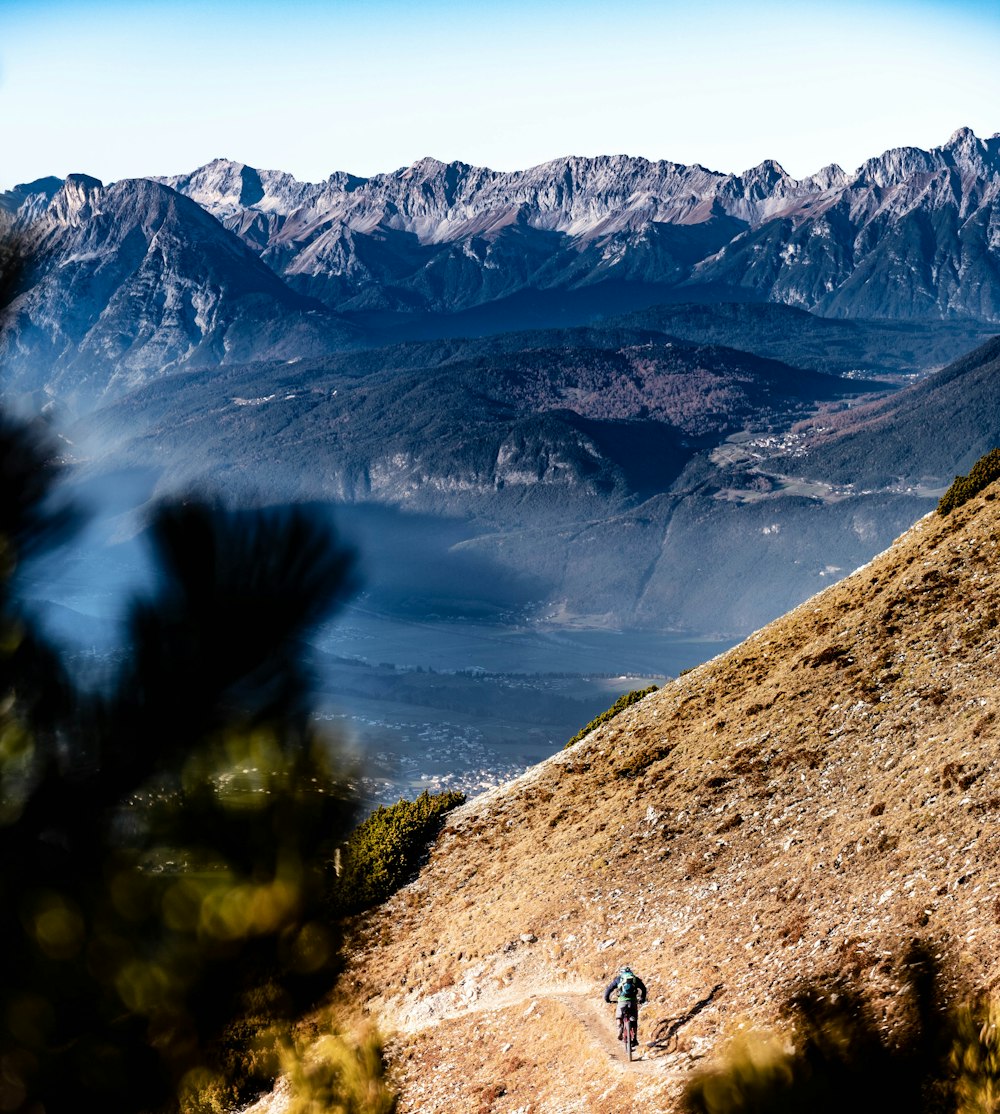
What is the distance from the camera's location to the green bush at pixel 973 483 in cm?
4328

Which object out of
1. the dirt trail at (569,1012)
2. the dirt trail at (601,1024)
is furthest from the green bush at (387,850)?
the dirt trail at (601,1024)

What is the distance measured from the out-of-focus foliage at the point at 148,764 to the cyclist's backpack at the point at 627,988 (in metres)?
10.5

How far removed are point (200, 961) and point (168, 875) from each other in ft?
6.71

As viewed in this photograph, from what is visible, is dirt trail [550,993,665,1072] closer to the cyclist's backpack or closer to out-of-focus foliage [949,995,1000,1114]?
the cyclist's backpack

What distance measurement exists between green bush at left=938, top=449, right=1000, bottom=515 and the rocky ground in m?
1.76

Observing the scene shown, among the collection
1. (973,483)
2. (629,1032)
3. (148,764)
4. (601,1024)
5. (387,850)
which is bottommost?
(387,850)

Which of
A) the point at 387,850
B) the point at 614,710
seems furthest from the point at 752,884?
the point at 614,710

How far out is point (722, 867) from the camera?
27.5m

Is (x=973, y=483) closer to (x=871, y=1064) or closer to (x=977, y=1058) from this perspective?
(x=871, y=1064)

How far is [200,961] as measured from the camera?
1192 centimetres

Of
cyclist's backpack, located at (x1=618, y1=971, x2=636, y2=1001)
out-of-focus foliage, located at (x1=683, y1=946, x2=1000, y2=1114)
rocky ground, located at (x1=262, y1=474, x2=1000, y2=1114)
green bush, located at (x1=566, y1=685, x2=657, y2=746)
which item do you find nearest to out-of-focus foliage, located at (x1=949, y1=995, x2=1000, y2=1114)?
out-of-focus foliage, located at (x1=683, y1=946, x2=1000, y2=1114)

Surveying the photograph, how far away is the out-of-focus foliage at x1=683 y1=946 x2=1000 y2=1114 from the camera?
15.8 metres

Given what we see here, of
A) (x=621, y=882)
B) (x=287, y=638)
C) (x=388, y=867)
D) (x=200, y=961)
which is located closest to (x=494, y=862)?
(x=388, y=867)

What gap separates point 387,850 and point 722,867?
12.2m
